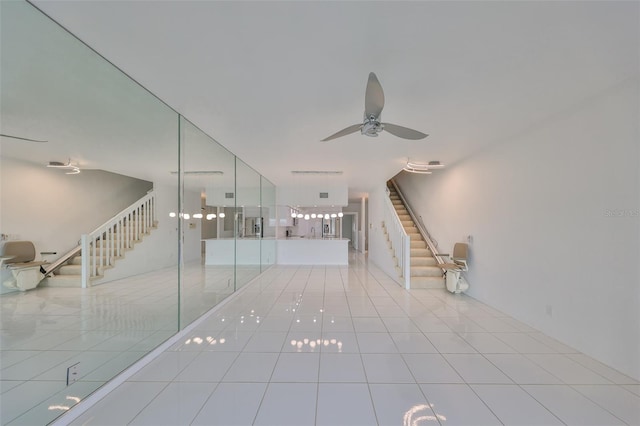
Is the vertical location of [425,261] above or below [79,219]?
below

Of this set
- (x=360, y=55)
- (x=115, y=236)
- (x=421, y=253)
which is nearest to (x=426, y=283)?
(x=421, y=253)

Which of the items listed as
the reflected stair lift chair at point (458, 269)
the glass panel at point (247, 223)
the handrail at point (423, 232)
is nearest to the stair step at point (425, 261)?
the handrail at point (423, 232)

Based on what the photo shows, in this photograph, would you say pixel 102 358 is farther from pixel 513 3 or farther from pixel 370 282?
pixel 370 282

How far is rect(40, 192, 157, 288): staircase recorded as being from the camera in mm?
2367

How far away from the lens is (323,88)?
264 cm

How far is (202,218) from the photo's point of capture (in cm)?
548

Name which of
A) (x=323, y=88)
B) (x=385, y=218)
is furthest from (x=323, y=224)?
(x=323, y=88)

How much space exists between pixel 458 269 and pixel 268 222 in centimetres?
621

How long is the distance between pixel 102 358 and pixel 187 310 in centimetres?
126

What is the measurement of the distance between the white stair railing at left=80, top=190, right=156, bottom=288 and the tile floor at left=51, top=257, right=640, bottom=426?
121cm

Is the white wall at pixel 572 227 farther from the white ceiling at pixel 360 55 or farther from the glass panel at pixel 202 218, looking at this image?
the glass panel at pixel 202 218

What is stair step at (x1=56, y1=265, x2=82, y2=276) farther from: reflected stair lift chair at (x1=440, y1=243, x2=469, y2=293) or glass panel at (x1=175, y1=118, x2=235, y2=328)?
reflected stair lift chair at (x1=440, y1=243, x2=469, y2=293)

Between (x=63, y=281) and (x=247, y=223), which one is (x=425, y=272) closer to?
(x=247, y=223)

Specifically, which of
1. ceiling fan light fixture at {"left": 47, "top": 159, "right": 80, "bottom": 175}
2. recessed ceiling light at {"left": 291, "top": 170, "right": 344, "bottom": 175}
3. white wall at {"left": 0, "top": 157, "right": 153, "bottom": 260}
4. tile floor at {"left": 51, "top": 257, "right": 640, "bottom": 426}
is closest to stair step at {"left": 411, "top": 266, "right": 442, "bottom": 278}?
tile floor at {"left": 51, "top": 257, "right": 640, "bottom": 426}
